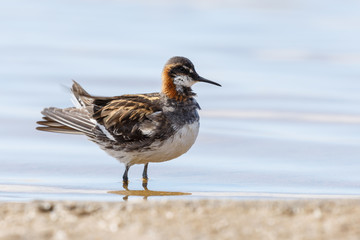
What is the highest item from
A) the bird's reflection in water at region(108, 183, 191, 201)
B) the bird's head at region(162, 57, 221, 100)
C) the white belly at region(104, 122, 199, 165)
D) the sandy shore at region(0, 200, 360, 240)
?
the bird's head at region(162, 57, 221, 100)

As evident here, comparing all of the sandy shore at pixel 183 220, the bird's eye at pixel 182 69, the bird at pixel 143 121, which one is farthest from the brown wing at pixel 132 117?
the sandy shore at pixel 183 220

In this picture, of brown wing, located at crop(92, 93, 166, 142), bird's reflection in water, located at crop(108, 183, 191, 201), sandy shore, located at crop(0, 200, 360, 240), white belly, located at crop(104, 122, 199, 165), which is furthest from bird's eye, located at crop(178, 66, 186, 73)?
sandy shore, located at crop(0, 200, 360, 240)

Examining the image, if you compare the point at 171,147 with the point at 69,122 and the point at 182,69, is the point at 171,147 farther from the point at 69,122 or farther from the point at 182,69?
the point at 69,122

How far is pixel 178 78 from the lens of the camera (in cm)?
1062

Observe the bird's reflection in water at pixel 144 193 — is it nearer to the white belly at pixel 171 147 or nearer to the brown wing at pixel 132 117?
the white belly at pixel 171 147

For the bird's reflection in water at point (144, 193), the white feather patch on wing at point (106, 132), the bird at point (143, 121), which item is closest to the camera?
the bird's reflection in water at point (144, 193)

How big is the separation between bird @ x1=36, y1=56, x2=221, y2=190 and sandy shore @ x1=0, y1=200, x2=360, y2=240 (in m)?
3.59

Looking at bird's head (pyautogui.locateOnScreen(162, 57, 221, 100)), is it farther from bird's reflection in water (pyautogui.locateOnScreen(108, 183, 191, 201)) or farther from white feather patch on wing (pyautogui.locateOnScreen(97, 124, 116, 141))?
bird's reflection in water (pyautogui.locateOnScreen(108, 183, 191, 201))

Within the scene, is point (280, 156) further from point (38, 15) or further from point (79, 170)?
point (38, 15)

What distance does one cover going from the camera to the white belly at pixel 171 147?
32.4ft

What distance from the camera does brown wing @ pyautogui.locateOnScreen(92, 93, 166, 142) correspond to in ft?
33.0

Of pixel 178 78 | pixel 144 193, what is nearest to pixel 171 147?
pixel 144 193

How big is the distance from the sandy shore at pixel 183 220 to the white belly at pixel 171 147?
3515 millimetres

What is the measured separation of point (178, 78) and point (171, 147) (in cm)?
115
